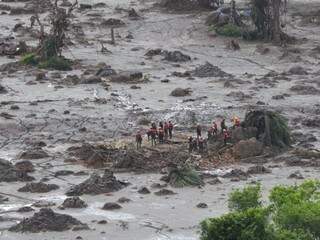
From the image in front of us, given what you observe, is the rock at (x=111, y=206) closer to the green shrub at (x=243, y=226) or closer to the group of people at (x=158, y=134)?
the group of people at (x=158, y=134)

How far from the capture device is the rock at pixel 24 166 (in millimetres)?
33359

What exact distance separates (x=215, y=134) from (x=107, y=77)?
1763cm

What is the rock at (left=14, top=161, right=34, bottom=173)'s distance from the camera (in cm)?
3336

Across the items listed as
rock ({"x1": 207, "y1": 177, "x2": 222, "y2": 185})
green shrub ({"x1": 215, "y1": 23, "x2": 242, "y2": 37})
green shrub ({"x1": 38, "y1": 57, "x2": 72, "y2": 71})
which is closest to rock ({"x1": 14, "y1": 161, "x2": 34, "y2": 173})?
rock ({"x1": 207, "y1": 177, "x2": 222, "y2": 185})

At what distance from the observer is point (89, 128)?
41375mm

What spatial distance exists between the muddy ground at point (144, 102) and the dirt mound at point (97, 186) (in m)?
0.26

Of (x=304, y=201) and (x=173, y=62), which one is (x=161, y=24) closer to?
(x=173, y=62)

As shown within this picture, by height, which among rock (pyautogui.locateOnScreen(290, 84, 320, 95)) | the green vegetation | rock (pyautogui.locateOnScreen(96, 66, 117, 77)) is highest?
the green vegetation

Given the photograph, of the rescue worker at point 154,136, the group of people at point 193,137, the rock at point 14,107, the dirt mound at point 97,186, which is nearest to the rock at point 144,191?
the dirt mound at point 97,186

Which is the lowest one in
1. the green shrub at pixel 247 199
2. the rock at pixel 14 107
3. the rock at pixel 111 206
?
the rock at pixel 14 107

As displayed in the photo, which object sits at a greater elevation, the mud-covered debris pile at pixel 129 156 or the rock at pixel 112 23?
the mud-covered debris pile at pixel 129 156

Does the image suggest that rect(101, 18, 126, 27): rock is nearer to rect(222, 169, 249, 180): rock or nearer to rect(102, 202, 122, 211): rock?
rect(222, 169, 249, 180): rock

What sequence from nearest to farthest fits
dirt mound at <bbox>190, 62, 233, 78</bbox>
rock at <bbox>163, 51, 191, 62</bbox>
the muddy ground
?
the muddy ground, dirt mound at <bbox>190, 62, 233, 78</bbox>, rock at <bbox>163, 51, 191, 62</bbox>

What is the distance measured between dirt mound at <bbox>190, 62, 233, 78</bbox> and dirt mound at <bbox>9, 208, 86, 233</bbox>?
28.0 meters
